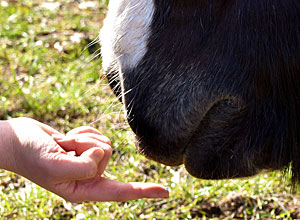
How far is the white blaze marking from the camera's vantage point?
2.23m

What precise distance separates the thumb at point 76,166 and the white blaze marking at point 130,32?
36cm

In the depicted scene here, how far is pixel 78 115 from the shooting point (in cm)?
394

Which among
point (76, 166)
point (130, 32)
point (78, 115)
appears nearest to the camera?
point (76, 166)

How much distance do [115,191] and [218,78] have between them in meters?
0.57

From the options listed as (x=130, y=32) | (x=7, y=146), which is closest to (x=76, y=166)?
(x=7, y=146)

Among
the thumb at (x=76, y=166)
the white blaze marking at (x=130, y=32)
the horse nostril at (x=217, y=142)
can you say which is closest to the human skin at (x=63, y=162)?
the thumb at (x=76, y=166)

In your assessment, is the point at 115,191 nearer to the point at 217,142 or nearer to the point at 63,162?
the point at 63,162

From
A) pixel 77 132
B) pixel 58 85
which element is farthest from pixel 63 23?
A: pixel 77 132

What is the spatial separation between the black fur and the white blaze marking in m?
0.03

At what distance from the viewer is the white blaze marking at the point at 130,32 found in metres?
2.23

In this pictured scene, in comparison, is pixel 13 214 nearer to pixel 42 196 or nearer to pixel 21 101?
pixel 42 196

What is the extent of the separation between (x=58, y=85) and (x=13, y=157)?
200 cm

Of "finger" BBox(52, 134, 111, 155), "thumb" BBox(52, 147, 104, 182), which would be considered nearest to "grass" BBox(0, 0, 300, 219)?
"finger" BBox(52, 134, 111, 155)

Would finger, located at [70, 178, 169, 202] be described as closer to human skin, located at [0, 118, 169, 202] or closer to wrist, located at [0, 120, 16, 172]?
human skin, located at [0, 118, 169, 202]
